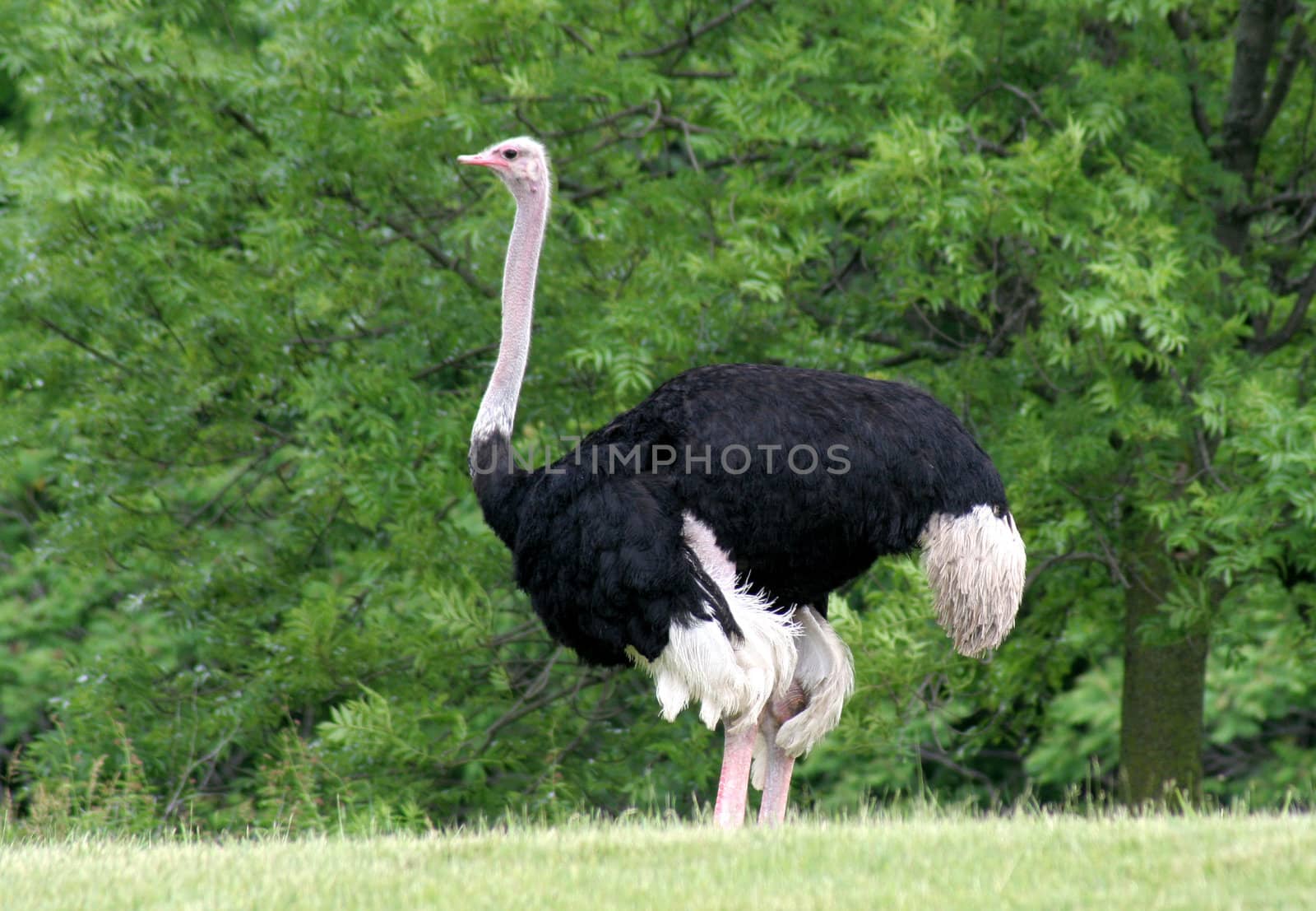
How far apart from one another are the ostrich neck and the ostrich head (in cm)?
3

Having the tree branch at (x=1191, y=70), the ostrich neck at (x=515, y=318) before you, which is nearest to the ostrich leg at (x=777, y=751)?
the ostrich neck at (x=515, y=318)

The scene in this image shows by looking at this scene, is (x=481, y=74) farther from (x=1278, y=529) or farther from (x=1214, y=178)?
(x=1278, y=529)

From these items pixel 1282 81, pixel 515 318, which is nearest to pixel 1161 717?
pixel 1282 81

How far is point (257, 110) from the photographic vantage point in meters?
9.65

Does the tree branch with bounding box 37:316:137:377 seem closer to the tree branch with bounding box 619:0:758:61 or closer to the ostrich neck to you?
the tree branch with bounding box 619:0:758:61

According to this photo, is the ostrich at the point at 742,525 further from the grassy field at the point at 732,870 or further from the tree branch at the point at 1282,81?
the tree branch at the point at 1282,81

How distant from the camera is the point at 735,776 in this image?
6059 millimetres

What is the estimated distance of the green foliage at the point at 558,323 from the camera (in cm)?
789

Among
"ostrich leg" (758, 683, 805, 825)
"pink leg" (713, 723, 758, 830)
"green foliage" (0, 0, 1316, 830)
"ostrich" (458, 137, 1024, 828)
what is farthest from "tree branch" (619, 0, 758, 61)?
Answer: "pink leg" (713, 723, 758, 830)

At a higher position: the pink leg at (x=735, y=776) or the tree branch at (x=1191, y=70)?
the tree branch at (x=1191, y=70)

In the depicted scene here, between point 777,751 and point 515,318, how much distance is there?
1.84 metres

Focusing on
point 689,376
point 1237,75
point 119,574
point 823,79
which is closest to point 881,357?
point 823,79

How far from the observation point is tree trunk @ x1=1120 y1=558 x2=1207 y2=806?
8.91 meters

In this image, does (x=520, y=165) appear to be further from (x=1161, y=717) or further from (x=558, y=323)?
(x=1161, y=717)
